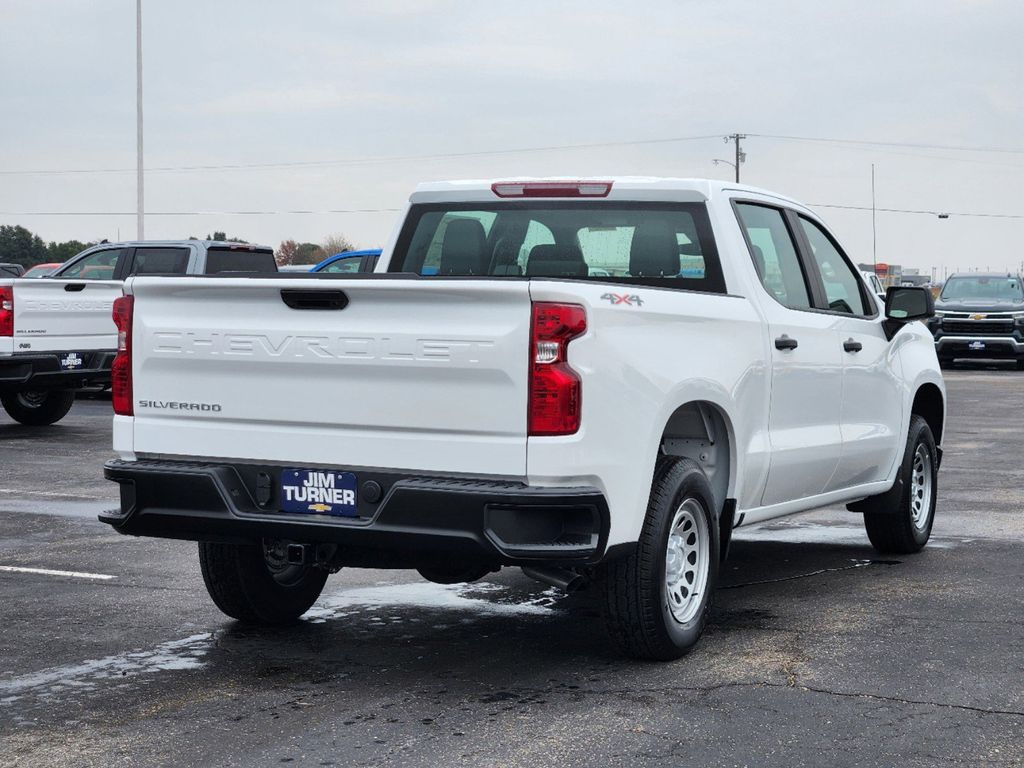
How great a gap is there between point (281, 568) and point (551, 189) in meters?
2.19

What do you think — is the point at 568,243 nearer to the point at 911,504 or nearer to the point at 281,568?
the point at 281,568

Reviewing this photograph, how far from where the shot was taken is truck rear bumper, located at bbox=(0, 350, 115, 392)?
15984mm

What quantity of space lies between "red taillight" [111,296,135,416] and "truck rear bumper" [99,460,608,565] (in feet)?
1.01

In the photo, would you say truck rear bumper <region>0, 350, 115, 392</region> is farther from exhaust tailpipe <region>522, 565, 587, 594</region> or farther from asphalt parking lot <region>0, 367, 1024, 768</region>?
exhaust tailpipe <region>522, 565, 587, 594</region>

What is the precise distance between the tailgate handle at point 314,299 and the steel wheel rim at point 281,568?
4.66 feet

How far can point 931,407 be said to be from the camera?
9.54 metres

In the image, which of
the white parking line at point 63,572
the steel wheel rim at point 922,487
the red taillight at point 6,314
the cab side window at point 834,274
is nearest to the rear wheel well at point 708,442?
the cab side window at point 834,274

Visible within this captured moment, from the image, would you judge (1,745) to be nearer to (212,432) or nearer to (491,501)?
(212,432)

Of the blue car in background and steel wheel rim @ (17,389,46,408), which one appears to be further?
the blue car in background

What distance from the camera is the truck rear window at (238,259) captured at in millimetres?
20031

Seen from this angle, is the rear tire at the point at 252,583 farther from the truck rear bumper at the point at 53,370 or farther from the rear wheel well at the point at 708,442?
the truck rear bumper at the point at 53,370

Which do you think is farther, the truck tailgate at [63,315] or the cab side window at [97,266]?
the cab side window at [97,266]

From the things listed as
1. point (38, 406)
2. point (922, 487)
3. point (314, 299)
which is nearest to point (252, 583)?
point (314, 299)

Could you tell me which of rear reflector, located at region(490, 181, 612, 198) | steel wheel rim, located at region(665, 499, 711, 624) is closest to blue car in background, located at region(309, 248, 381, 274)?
rear reflector, located at region(490, 181, 612, 198)
